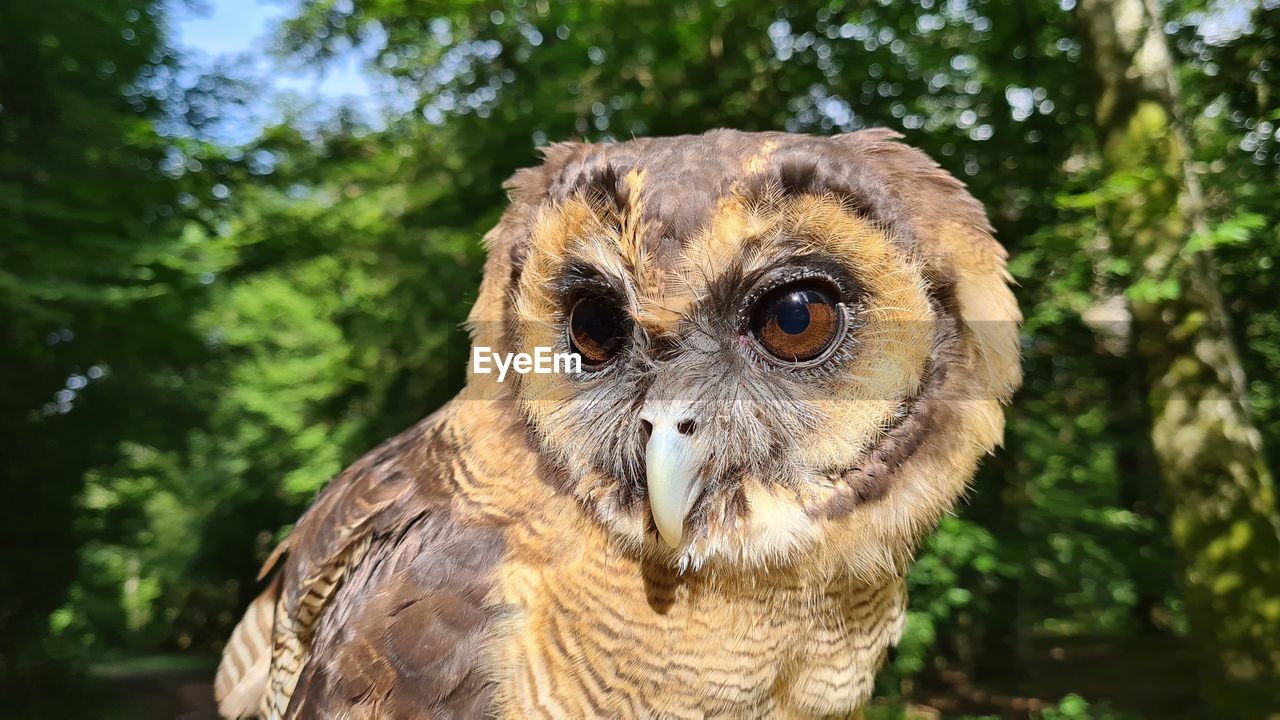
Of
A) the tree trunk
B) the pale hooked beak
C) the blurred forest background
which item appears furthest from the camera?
the blurred forest background

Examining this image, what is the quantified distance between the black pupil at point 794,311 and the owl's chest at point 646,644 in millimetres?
450

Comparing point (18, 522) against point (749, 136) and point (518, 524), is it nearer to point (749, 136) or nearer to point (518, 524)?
point (518, 524)

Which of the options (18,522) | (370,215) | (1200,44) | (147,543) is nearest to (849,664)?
(1200,44)

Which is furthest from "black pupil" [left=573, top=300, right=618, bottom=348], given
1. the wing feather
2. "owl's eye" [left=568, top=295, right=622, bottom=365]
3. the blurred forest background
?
the blurred forest background

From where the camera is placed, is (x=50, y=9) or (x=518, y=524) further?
(x=50, y=9)

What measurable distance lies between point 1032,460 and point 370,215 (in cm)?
563

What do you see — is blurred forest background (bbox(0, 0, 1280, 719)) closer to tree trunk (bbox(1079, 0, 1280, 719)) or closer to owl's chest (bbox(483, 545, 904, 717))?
tree trunk (bbox(1079, 0, 1280, 719))

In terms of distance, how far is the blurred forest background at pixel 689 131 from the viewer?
131 inches

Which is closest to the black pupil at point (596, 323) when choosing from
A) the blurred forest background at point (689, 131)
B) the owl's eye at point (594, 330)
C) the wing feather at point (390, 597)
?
the owl's eye at point (594, 330)

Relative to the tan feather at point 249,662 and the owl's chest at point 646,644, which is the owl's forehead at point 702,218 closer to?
the owl's chest at point 646,644

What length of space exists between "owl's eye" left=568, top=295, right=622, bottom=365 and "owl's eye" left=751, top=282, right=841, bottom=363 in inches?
9.4

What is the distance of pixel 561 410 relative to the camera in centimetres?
123

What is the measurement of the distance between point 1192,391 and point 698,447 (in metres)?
3.56

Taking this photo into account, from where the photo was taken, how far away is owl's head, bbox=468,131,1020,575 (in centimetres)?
110
